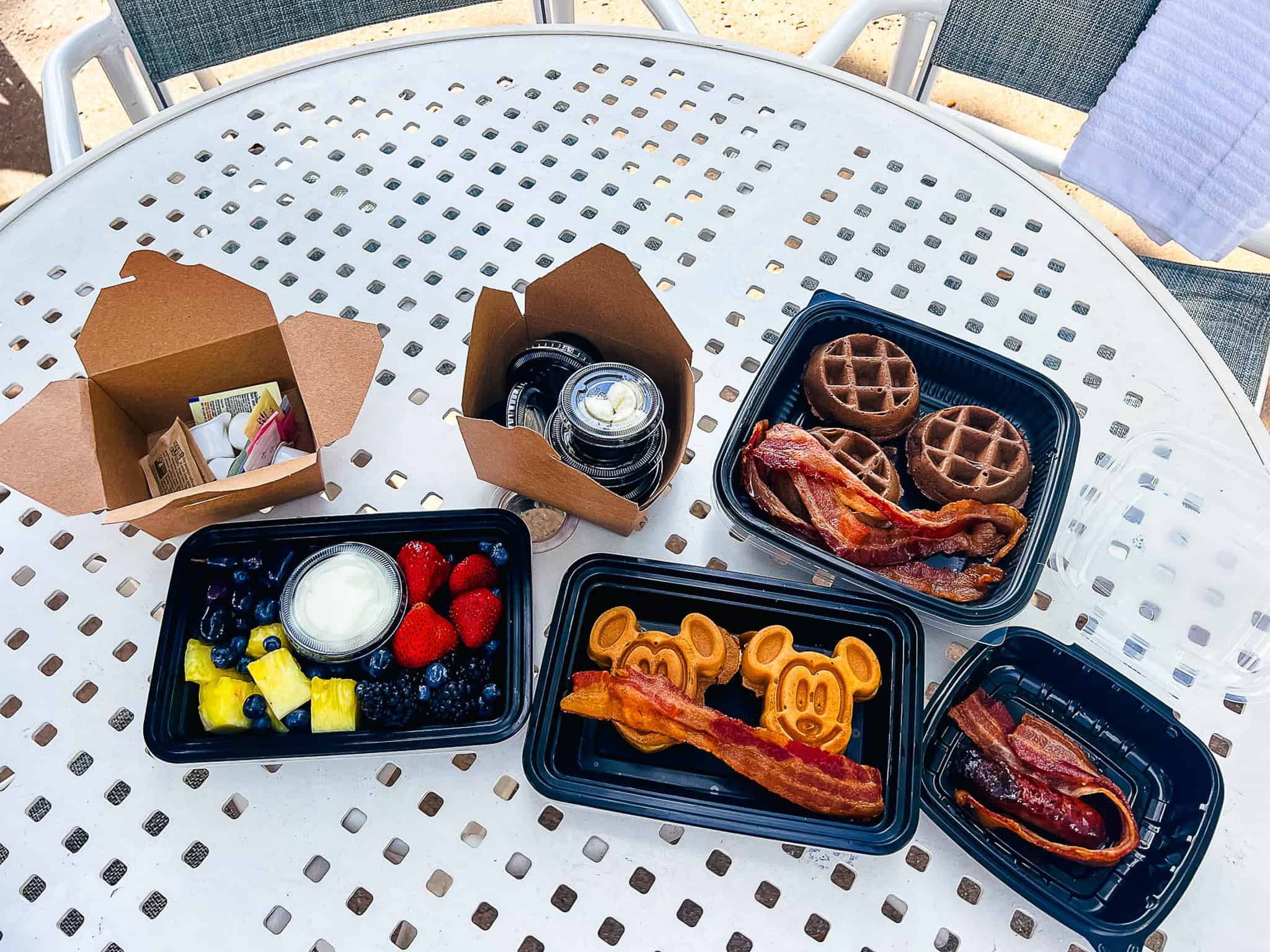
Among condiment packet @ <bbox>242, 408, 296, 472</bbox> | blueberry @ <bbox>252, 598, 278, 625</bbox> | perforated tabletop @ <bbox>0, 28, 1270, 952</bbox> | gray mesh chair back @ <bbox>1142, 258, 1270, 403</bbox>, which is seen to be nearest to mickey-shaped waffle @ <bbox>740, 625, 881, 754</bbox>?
perforated tabletop @ <bbox>0, 28, 1270, 952</bbox>

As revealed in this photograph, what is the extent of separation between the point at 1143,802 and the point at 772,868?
1.58 feet

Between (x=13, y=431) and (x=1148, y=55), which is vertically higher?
(x=1148, y=55)

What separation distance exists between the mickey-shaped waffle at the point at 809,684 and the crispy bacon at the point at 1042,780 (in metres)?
0.13

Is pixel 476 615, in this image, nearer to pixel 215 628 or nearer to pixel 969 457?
pixel 215 628

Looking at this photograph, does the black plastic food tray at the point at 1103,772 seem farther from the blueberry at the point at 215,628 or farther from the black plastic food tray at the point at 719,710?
the blueberry at the point at 215,628

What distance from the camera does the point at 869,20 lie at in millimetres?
1835

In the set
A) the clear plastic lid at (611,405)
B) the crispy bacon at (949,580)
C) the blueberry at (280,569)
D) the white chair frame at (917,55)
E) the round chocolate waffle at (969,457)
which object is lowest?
A: the blueberry at (280,569)

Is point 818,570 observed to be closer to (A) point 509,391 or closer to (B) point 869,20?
(A) point 509,391

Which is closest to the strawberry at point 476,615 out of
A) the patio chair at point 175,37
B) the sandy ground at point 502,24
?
the patio chair at point 175,37

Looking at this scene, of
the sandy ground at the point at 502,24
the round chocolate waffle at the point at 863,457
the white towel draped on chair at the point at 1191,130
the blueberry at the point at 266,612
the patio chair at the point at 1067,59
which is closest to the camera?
the blueberry at the point at 266,612

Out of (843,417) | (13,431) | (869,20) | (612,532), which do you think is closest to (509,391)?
(612,532)

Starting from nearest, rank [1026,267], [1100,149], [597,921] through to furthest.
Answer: [597,921], [1026,267], [1100,149]

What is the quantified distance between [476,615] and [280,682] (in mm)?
239

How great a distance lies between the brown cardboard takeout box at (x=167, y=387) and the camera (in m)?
1.06
